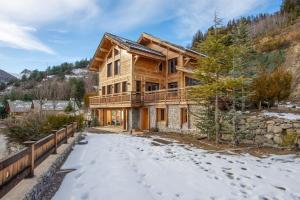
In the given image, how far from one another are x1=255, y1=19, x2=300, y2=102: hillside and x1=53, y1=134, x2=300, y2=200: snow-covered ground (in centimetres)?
1974

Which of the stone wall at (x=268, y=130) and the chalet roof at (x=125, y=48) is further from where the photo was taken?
the chalet roof at (x=125, y=48)

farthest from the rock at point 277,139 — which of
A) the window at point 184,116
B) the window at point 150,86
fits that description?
the window at point 150,86

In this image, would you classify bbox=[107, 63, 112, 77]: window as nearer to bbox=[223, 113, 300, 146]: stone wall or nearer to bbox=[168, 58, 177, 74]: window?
bbox=[168, 58, 177, 74]: window

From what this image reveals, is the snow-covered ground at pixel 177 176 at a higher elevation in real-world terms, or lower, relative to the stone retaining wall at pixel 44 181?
lower

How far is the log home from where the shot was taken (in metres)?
17.8

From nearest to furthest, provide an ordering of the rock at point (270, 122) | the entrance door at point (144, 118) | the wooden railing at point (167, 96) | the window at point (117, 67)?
the rock at point (270, 122) → the wooden railing at point (167, 96) → the entrance door at point (144, 118) → the window at point (117, 67)

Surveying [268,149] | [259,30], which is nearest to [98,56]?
[268,149]

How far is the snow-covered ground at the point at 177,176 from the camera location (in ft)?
16.8

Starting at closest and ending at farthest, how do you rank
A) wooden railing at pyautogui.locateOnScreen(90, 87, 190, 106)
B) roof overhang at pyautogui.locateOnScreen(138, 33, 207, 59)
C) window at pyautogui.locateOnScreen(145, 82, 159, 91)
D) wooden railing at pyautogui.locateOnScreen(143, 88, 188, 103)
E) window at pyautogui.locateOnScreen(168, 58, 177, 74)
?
wooden railing at pyautogui.locateOnScreen(143, 88, 188, 103) < wooden railing at pyautogui.locateOnScreen(90, 87, 190, 106) < roof overhang at pyautogui.locateOnScreen(138, 33, 207, 59) < window at pyautogui.locateOnScreen(168, 58, 177, 74) < window at pyautogui.locateOnScreen(145, 82, 159, 91)

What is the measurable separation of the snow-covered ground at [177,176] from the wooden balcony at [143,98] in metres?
7.96

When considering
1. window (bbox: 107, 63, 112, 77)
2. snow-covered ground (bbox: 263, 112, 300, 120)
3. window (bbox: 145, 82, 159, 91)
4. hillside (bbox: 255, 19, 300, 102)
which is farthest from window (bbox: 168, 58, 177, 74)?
hillside (bbox: 255, 19, 300, 102)

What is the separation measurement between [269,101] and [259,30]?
46.6 metres

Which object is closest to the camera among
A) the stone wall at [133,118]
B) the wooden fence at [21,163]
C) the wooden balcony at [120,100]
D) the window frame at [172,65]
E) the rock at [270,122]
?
the wooden fence at [21,163]

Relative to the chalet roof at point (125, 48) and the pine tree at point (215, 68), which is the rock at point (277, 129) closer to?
the pine tree at point (215, 68)
